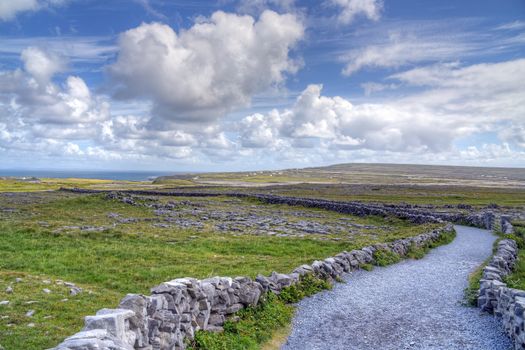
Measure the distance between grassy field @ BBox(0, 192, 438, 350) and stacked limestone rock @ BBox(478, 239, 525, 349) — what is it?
8454 mm

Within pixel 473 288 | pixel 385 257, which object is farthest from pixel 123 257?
pixel 473 288

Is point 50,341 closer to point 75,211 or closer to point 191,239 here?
point 191,239

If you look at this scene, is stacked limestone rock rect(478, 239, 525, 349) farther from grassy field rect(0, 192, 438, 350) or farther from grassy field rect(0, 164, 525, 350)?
grassy field rect(0, 192, 438, 350)

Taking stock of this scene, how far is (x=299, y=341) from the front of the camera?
1299 centimetres

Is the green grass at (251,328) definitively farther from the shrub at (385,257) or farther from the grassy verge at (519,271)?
the grassy verge at (519,271)

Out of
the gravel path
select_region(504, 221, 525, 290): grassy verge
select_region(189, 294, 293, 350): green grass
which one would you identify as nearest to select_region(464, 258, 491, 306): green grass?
the gravel path

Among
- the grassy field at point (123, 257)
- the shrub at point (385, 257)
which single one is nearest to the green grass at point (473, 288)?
the grassy field at point (123, 257)

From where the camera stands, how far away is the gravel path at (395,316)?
42.3 ft

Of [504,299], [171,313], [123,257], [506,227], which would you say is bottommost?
[506,227]

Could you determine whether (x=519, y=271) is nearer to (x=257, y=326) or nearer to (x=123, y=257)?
(x=257, y=326)

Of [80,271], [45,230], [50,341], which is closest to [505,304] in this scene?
[50,341]

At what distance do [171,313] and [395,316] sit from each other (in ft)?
Result: 28.2

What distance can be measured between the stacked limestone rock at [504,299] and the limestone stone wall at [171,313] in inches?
298

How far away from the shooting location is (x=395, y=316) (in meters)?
15.2
